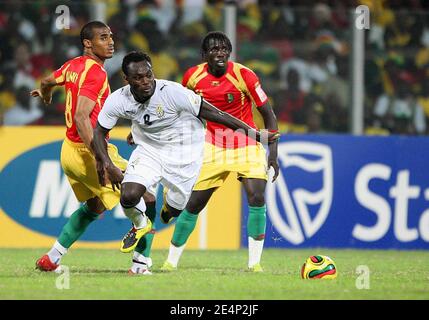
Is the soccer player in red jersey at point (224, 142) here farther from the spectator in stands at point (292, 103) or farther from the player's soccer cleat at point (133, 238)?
the spectator in stands at point (292, 103)

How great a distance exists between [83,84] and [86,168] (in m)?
0.74

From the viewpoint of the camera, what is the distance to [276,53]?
1326 cm

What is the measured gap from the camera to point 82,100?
873 centimetres

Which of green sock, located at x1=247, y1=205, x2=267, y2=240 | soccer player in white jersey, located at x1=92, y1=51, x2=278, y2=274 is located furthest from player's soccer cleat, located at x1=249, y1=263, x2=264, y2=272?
soccer player in white jersey, located at x1=92, y1=51, x2=278, y2=274

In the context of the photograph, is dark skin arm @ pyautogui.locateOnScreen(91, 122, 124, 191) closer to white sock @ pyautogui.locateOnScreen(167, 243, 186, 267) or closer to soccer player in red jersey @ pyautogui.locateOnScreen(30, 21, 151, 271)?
soccer player in red jersey @ pyautogui.locateOnScreen(30, 21, 151, 271)

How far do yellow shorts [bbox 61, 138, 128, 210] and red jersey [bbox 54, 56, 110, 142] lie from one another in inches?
3.9

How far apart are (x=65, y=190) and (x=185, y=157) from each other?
3462mm

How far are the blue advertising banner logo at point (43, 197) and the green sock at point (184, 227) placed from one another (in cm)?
244

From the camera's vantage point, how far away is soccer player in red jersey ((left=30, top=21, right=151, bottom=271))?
8.77 metres

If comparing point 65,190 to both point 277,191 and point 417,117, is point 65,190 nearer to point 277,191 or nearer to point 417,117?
point 277,191

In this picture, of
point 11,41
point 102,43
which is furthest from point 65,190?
point 102,43

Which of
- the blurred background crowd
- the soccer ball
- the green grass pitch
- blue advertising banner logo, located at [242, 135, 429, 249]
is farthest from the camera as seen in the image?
the blurred background crowd

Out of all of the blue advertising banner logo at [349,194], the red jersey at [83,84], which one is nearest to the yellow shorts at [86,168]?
the red jersey at [83,84]

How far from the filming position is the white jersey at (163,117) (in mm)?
8562
